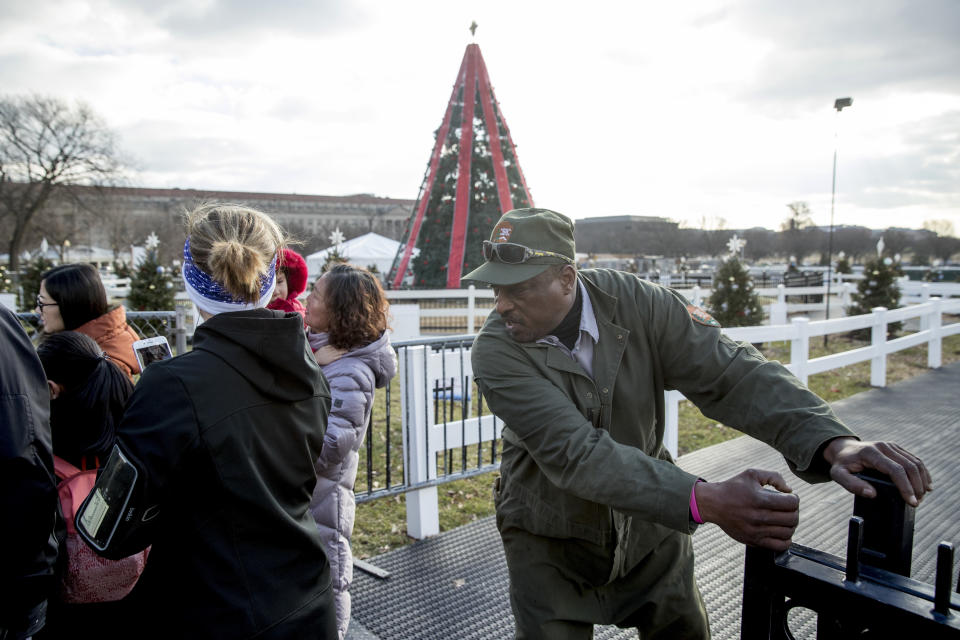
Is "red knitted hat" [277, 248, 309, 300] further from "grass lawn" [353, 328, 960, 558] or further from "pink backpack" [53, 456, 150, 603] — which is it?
"grass lawn" [353, 328, 960, 558]

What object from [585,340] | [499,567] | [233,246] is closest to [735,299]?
[499,567]

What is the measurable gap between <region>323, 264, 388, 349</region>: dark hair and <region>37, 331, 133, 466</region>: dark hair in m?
0.96

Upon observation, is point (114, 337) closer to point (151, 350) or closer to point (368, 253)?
point (151, 350)

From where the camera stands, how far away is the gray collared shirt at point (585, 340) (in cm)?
208

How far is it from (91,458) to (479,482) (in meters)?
3.59

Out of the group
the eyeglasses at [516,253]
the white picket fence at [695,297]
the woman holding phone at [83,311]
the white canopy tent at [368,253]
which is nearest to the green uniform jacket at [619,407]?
the eyeglasses at [516,253]

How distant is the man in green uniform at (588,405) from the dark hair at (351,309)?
98 centimetres

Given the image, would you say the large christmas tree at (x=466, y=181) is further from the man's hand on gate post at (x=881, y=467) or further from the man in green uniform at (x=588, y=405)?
the man's hand on gate post at (x=881, y=467)

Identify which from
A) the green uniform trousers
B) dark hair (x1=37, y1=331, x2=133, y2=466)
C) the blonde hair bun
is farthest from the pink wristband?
dark hair (x1=37, y1=331, x2=133, y2=466)

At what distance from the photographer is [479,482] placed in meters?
5.50

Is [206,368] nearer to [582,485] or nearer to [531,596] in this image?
[582,485]

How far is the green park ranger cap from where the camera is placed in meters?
2.02

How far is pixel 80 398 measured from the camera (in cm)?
247

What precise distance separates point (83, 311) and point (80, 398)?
53 cm
